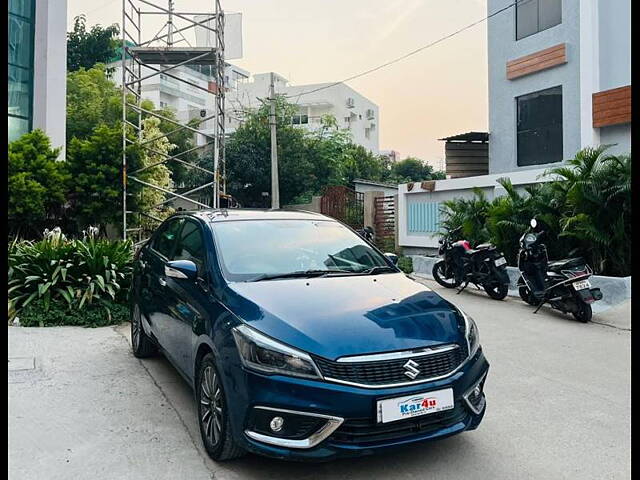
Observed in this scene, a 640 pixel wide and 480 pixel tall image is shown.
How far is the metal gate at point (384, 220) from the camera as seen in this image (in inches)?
577

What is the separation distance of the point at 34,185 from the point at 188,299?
21.2 feet

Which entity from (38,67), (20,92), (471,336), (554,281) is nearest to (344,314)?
(471,336)

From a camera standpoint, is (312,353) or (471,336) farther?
(471,336)

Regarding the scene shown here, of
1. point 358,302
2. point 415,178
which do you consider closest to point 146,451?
point 358,302

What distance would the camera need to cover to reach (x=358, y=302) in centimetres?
340

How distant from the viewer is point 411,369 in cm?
294

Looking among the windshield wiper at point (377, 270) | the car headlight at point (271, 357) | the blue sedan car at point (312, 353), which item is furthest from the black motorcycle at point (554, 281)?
the car headlight at point (271, 357)

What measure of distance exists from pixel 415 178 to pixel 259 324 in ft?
140

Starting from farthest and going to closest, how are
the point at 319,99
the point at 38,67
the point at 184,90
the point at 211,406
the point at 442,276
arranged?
1. the point at 184,90
2. the point at 319,99
3. the point at 38,67
4. the point at 442,276
5. the point at 211,406

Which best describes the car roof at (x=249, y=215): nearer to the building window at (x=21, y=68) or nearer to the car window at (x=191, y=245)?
the car window at (x=191, y=245)

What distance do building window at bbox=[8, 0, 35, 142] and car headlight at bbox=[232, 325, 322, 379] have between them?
1019 centimetres

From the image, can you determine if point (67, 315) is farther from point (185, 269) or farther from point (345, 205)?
point (345, 205)

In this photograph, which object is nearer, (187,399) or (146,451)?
(146,451)

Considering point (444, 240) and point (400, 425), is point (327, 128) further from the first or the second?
point (400, 425)
